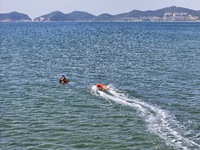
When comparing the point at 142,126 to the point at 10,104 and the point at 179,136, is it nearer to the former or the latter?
the point at 179,136

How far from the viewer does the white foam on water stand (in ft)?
93.6

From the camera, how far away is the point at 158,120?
34000mm

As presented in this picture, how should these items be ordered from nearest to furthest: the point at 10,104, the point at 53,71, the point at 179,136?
1. the point at 179,136
2. the point at 10,104
3. the point at 53,71

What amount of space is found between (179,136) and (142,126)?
3.94m

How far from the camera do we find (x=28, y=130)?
1238 inches

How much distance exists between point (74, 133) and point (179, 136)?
30.2 ft

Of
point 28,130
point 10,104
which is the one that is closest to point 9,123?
point 28,130

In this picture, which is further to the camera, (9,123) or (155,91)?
(155,91)

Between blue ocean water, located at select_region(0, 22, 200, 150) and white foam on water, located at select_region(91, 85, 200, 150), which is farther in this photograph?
blue ocean water, located at select_region(0, 22, 200, 150)

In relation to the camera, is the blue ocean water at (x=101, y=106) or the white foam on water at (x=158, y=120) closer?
the white foam on water at (x=158, y=120)

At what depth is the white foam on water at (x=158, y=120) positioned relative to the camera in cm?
2853

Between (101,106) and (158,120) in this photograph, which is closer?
(158,120)

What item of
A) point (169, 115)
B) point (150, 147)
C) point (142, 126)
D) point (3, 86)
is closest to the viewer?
point (150, 147)

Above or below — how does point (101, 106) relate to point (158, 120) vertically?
above
